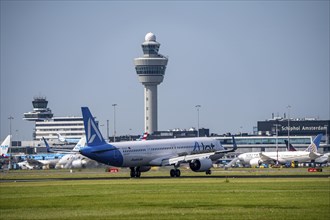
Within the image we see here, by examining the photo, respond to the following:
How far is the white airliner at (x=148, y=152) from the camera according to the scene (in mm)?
93125

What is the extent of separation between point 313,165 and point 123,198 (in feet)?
361

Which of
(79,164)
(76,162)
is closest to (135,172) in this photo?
(79,164)

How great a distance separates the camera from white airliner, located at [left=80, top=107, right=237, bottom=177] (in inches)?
3666

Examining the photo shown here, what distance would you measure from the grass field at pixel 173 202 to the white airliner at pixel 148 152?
24446mm

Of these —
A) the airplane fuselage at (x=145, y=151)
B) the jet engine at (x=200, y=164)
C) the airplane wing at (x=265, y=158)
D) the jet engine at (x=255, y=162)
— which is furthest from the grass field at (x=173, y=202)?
the jet engine at (x=255, y=162)

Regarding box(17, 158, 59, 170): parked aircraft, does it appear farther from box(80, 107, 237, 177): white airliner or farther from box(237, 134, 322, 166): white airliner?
box(80, 107, 237, 177): white airliner

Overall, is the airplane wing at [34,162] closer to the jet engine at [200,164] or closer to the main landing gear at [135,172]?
the main landing gear at [135,172]

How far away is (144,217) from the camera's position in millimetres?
42281

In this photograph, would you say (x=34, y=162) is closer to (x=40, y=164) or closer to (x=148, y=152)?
(x=40, y=164)

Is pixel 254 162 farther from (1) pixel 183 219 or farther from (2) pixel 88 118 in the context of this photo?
(1) pixel 183 219

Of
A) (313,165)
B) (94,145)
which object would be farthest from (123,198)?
(313,165)

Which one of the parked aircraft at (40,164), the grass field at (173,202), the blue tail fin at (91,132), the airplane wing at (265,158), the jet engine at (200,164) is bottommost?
the parked aircraft at (40,164)

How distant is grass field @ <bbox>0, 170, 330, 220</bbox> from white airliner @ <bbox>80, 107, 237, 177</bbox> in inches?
962

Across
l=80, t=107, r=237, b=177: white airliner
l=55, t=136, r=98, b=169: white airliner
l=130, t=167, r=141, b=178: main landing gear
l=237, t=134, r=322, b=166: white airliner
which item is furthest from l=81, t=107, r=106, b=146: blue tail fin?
l=237, t=134, r=322, b=166: white airliner
